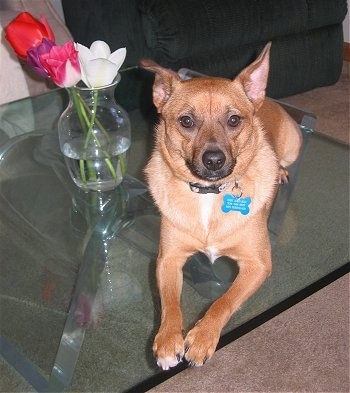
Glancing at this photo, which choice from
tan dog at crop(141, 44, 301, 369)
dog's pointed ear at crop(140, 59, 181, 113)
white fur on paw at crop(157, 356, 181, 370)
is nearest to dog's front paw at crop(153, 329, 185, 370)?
white fur on paw at crop(157, 356, 181, 370)

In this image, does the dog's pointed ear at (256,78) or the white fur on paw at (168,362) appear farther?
the dog's pointed ear at (256,78)

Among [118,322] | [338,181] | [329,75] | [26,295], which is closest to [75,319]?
[118,322]

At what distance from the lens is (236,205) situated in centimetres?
185

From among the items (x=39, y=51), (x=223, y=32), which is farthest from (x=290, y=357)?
(x=223, y=32)

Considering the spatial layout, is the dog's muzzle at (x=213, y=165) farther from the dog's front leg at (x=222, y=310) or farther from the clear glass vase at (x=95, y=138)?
the clear glass vase at (x=95, y=138)

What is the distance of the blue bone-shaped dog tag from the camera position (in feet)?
6.06

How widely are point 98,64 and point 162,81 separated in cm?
23

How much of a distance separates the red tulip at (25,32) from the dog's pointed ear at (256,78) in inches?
26.4

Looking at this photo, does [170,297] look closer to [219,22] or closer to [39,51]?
[39,51]

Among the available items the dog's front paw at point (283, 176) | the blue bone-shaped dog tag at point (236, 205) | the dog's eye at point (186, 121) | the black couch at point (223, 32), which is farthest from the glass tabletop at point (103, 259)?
the black couch at point (223, 32)

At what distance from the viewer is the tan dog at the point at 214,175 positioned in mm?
1778

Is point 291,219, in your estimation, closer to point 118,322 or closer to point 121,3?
point 118,322

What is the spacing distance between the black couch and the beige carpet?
174cm

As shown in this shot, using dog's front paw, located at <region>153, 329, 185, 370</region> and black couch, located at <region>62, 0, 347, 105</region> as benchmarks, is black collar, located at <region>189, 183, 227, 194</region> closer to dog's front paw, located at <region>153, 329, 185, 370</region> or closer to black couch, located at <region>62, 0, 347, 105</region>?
dog's front paw, located at <region>153, 329, 185, 370</region>
